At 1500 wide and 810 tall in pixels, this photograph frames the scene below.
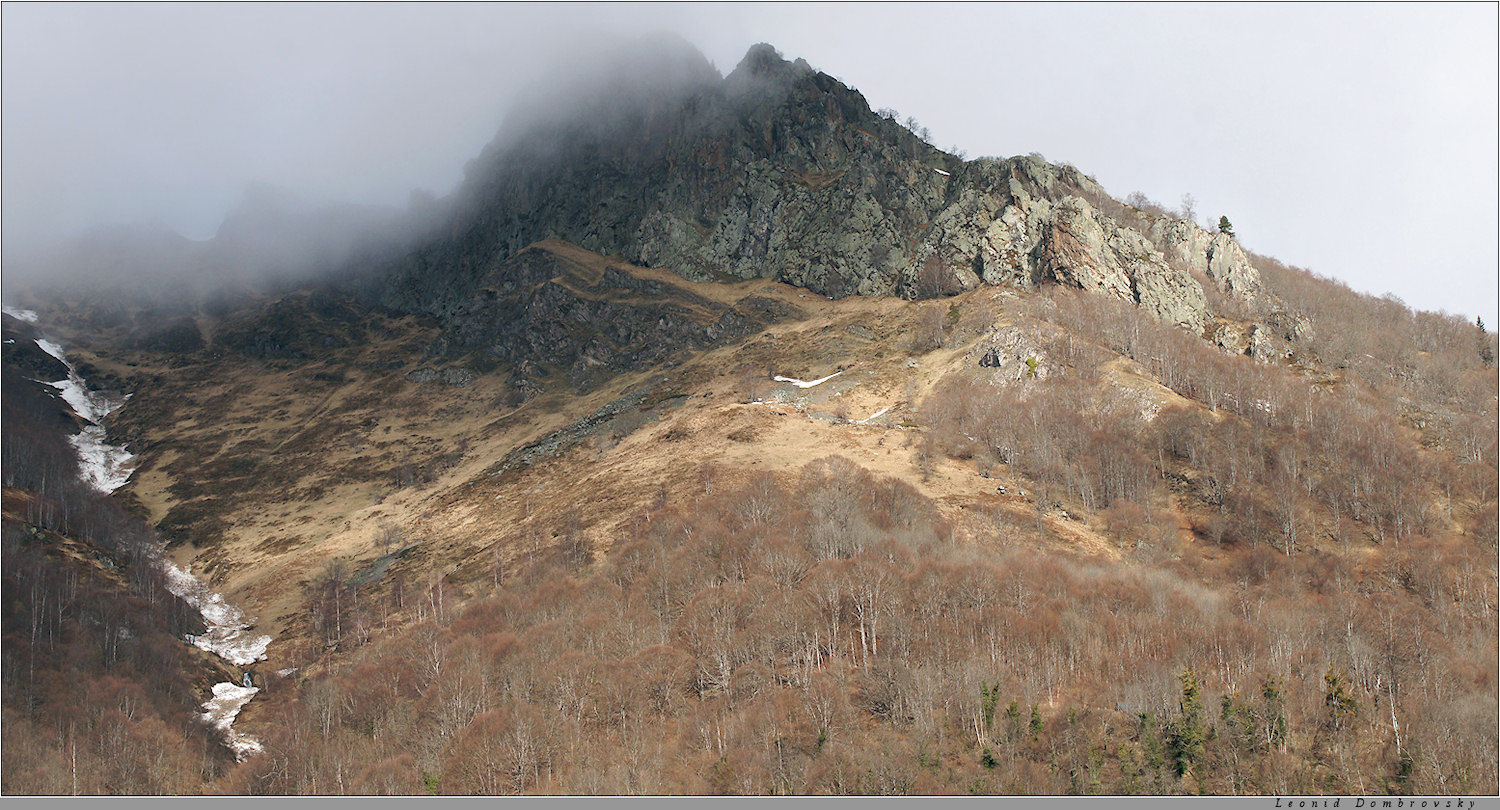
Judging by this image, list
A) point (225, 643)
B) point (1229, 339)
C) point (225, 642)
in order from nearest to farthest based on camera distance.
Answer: point (225, 643), point (225, 642), point (1229, 339)

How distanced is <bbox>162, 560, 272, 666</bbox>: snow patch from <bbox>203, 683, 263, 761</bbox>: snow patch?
368 inches

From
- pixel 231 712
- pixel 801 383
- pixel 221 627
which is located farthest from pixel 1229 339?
pixel 221 627

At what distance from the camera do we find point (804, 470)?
107062 mm

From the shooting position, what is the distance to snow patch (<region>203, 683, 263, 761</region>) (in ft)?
242

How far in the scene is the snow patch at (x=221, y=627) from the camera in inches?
3880

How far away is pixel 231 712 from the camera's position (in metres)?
81.9

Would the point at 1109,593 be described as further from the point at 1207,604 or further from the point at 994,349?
the point at 994,349

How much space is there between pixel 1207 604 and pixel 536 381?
159 m

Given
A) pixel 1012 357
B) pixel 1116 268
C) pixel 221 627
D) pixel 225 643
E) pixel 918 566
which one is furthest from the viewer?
pixel 1116 268

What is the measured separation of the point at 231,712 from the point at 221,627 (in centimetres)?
3058

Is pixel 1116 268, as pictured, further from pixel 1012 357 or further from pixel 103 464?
pixel 103 464

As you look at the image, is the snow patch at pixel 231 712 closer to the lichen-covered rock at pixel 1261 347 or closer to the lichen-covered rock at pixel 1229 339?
the lichen-covered rock at pixel 1229 339

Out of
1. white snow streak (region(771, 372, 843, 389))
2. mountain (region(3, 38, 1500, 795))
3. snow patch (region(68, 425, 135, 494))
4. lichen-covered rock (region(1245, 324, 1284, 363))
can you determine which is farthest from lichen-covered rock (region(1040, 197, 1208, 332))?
snow patch (region(68, 425, 135, 494))

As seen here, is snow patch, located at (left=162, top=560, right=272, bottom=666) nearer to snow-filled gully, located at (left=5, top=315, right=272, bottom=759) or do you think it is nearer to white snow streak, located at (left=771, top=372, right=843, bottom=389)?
snow-filled gully, located at (left=5, top=315, right=272, bottom=759)
